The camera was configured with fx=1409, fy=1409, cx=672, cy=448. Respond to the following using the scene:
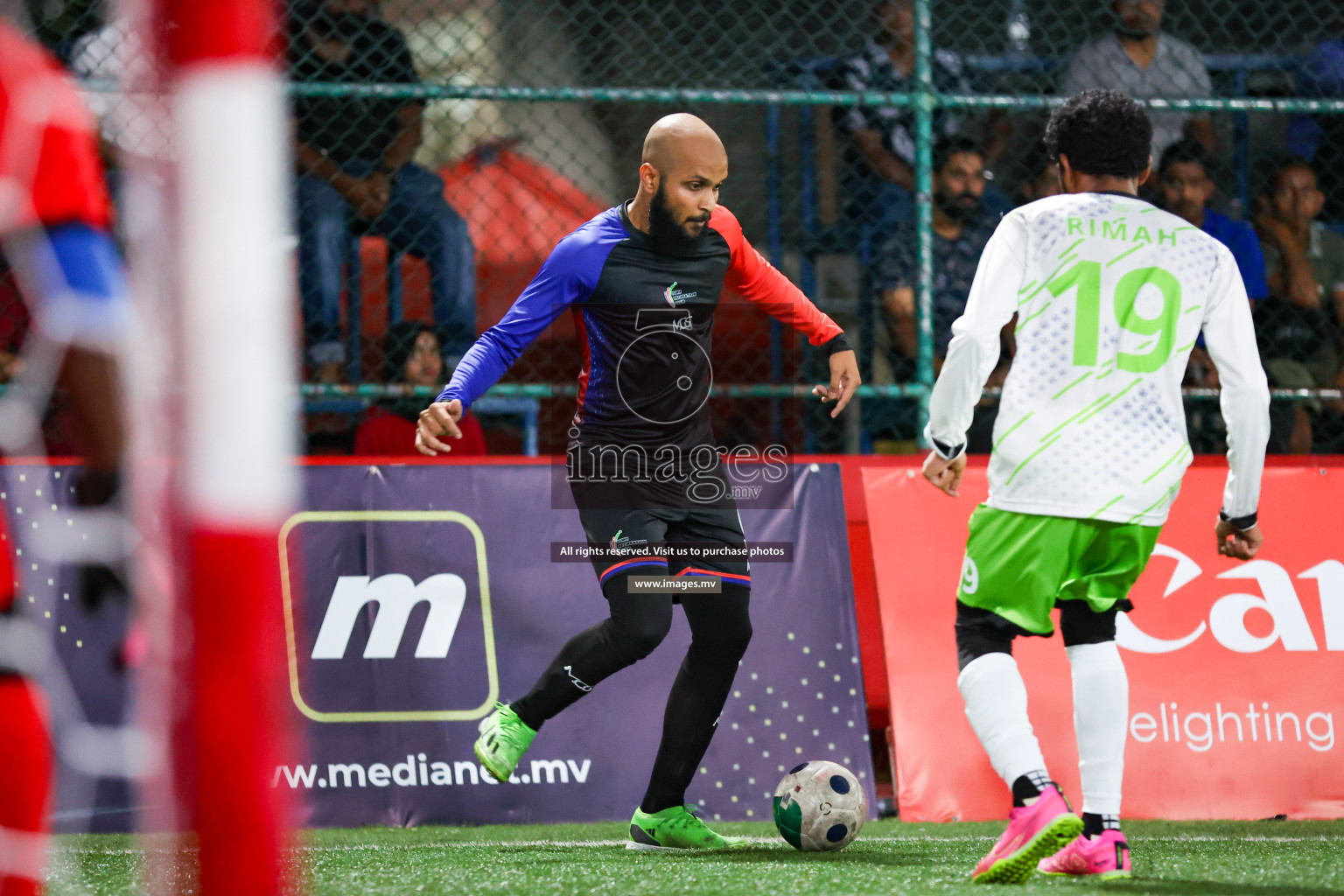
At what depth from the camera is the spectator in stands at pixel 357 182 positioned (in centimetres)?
626

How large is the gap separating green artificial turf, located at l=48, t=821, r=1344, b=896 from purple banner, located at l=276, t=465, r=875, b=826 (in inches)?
6.3

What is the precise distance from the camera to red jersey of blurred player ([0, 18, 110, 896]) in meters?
1.91

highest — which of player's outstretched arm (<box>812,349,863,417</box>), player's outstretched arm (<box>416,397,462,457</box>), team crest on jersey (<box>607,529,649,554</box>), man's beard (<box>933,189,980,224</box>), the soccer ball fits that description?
man's beard (<box>933,189,980,224</box>)

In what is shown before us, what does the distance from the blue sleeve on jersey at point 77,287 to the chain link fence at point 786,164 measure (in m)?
3.56

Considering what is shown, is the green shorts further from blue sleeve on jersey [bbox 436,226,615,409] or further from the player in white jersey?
blue sleeve on jersey [bbox 436,226,615,409]

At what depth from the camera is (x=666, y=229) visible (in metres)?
4.32

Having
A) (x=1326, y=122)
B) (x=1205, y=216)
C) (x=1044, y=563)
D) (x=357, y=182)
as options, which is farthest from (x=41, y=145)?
(x=1326, y=122)

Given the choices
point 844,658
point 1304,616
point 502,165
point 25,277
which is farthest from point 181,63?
point 502,165

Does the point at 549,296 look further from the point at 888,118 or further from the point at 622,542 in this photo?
the point at 888,118

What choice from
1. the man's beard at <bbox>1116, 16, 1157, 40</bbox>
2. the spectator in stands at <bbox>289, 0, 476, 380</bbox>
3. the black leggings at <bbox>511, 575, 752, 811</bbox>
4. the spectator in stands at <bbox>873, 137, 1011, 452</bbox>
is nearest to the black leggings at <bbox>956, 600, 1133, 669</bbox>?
the black leggings at <bbox>511, 575, 752, 811</bbox>

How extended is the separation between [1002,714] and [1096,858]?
41cm

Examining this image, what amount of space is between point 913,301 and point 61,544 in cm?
363

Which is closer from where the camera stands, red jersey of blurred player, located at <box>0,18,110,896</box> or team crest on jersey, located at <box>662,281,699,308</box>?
red jersey of blurred player, located at <box>0,18,110,896</box>

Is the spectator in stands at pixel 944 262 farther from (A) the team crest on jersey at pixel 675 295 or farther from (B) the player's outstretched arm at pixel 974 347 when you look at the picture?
(B) the player's outstretched arm at pixel 974 347
